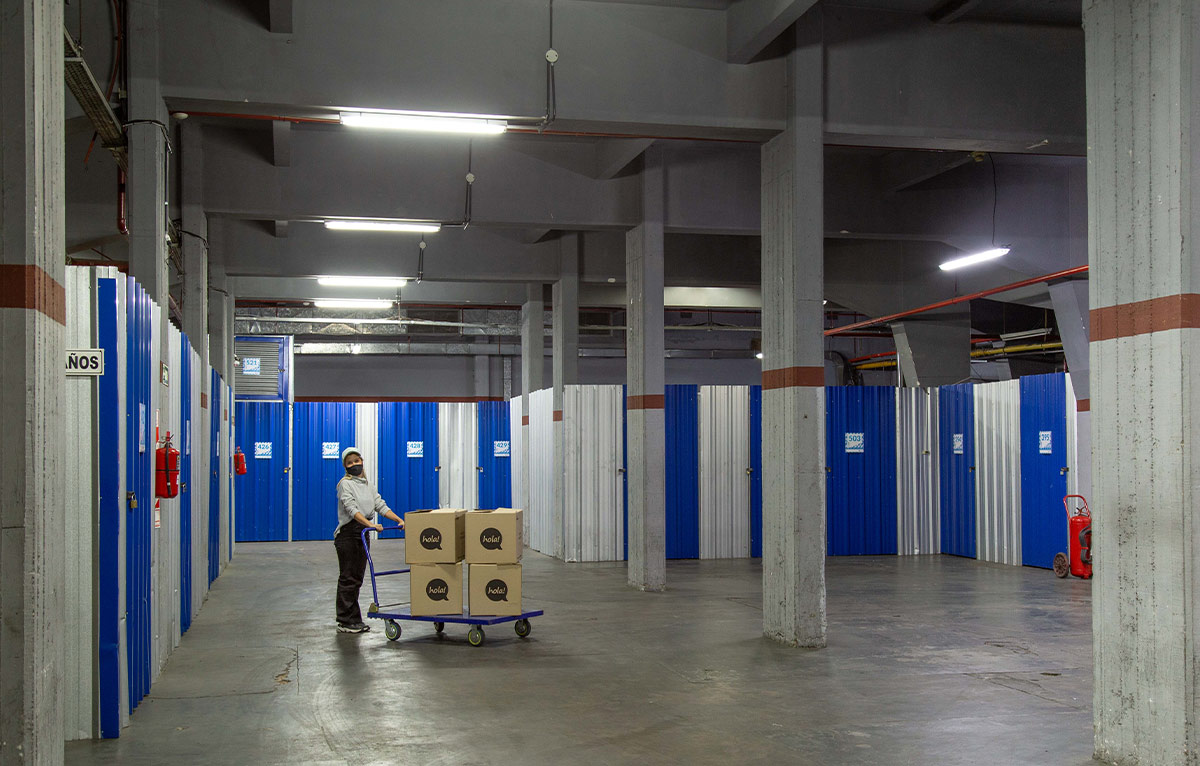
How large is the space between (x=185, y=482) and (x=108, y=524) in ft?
10.0

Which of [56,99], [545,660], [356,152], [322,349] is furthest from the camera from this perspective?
[322,349]

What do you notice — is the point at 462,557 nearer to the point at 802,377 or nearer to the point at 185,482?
the point at 185,482

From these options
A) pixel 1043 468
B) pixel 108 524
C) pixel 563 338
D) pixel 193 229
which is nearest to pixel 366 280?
pixel 563 338

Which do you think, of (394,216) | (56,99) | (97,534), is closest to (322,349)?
(394,216)

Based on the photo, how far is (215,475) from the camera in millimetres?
14297

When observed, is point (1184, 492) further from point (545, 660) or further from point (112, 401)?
point (112, 401)

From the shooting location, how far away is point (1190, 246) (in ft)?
18.2

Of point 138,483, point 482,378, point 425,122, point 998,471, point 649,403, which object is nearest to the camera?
point 138,483

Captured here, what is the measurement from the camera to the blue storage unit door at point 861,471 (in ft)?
56.7

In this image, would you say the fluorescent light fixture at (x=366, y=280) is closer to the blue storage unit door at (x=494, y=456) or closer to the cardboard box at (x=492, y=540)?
the blue storage unit door at (x=494, y=456)

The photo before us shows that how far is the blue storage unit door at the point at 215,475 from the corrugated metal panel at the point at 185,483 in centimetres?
325

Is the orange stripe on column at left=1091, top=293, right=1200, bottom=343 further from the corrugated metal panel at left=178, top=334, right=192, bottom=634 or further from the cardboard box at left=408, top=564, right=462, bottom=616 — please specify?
the corrugated metal panel at left=178, top=334, right=192, bottom=634

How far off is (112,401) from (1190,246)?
6.08 m

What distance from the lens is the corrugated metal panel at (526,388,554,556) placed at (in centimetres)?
1692
